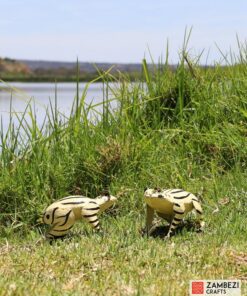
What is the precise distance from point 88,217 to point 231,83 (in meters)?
3.84

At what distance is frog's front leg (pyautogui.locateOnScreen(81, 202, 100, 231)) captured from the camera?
5.47 meters

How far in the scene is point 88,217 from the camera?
18.0 ft

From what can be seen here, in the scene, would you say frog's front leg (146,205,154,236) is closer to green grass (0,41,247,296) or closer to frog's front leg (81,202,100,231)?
green grass (0,41,247,296)

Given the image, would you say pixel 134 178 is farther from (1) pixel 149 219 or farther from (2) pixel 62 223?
(2) pixel 62 223

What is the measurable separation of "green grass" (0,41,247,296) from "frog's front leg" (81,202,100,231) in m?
0.15

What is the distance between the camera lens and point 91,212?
5.49 m

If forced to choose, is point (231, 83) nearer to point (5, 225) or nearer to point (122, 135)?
point (122, 135)

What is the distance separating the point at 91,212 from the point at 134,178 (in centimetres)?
155

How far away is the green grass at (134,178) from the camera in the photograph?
178 inches

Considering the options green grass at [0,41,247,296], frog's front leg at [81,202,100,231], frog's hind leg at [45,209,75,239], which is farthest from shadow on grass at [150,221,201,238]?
frog's hind leg at [45,209,75,239]

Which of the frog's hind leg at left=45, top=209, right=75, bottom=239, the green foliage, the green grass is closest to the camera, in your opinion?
the green grass

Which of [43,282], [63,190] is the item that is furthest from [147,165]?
[43,282]

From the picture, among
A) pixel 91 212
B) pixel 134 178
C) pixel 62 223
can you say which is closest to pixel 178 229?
pixel 91 212

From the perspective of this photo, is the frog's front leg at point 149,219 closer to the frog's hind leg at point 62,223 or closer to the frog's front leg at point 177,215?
the frog's front leg at point 177,215
